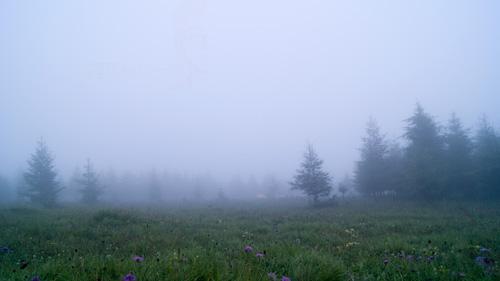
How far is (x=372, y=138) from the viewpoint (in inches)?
1474

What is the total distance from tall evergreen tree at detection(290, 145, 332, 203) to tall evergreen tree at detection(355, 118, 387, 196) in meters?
7.42

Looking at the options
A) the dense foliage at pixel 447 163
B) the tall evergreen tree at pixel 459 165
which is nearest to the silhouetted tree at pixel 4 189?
the dense foliage at pixel 447 163

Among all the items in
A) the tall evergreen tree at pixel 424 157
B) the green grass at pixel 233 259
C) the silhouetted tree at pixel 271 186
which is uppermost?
the tall evergreen tree at pixel 424 157

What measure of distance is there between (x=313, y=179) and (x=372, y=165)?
32.9 ft

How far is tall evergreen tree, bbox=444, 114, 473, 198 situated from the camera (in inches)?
1110

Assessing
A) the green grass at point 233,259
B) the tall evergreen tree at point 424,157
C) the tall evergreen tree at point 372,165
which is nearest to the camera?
the green grass at point 233,259

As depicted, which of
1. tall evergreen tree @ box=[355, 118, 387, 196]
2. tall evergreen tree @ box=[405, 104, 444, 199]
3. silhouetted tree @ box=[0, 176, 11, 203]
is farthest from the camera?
silhouetted tree @ box=[0, 176, 11, 203]

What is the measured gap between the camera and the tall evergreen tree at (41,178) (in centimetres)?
3641

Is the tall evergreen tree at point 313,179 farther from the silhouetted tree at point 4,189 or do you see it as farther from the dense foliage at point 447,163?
the silhouetted tree at point 4,189

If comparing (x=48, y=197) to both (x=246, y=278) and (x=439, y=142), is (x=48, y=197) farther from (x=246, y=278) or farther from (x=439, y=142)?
(x=439, y=142)

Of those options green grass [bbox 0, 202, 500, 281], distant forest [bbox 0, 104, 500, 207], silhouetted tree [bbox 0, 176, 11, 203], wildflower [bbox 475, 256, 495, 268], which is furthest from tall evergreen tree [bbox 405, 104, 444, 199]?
silhouetted tree [bbox 0, 176, 11, 203]

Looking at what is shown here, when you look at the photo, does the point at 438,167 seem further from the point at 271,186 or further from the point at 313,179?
the point at 271,186

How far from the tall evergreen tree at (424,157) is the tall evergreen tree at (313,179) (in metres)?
9.33

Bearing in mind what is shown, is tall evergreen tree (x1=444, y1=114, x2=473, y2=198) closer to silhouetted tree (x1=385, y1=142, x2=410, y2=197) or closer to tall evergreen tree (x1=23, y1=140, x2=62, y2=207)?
silhouetted tree (x1=385, y1=142, x2=410, y2=197)
